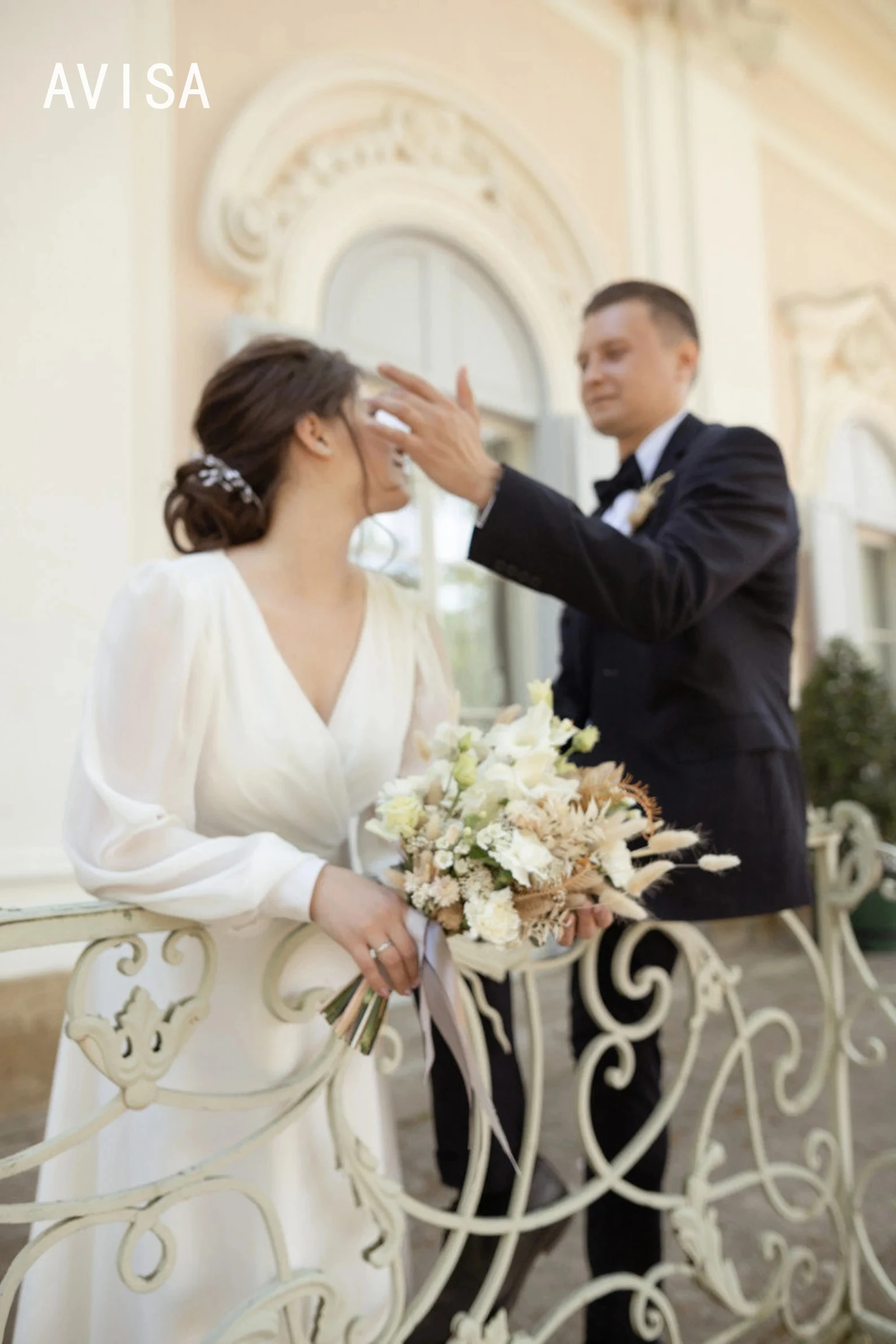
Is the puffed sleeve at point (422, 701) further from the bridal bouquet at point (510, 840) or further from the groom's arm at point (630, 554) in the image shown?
the bridal bouquet at point (510, 840)

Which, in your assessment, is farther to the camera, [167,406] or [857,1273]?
[167,406]

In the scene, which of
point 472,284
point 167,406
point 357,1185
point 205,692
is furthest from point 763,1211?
point 472,284

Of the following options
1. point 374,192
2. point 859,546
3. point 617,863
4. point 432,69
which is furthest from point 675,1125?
point 859,546

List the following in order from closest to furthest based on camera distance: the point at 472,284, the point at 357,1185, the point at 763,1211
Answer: the point at 357,1185
the point at 763,1211
the point at 472,284

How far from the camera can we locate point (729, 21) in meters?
6.73

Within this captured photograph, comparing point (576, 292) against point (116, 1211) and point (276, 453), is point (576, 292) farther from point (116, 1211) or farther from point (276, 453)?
point (116, 1211)

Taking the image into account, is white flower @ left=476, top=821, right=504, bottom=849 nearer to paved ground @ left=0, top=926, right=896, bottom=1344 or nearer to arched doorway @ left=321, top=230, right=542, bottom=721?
paved ground @ left=0, top=926, right=896, bottom=1344

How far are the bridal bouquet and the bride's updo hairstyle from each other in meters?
0.70

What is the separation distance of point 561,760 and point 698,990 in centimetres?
66

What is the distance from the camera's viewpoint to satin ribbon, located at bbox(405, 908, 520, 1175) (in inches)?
47.4

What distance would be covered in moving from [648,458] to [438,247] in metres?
3.58

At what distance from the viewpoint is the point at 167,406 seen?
13.0ft

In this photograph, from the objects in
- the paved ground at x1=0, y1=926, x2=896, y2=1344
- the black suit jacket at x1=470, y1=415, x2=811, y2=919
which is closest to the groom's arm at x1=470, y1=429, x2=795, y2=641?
the black suit jacket at x1=470, y1=415, x2=811, y2=919

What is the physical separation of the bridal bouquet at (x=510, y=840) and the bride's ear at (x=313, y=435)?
0.67m
